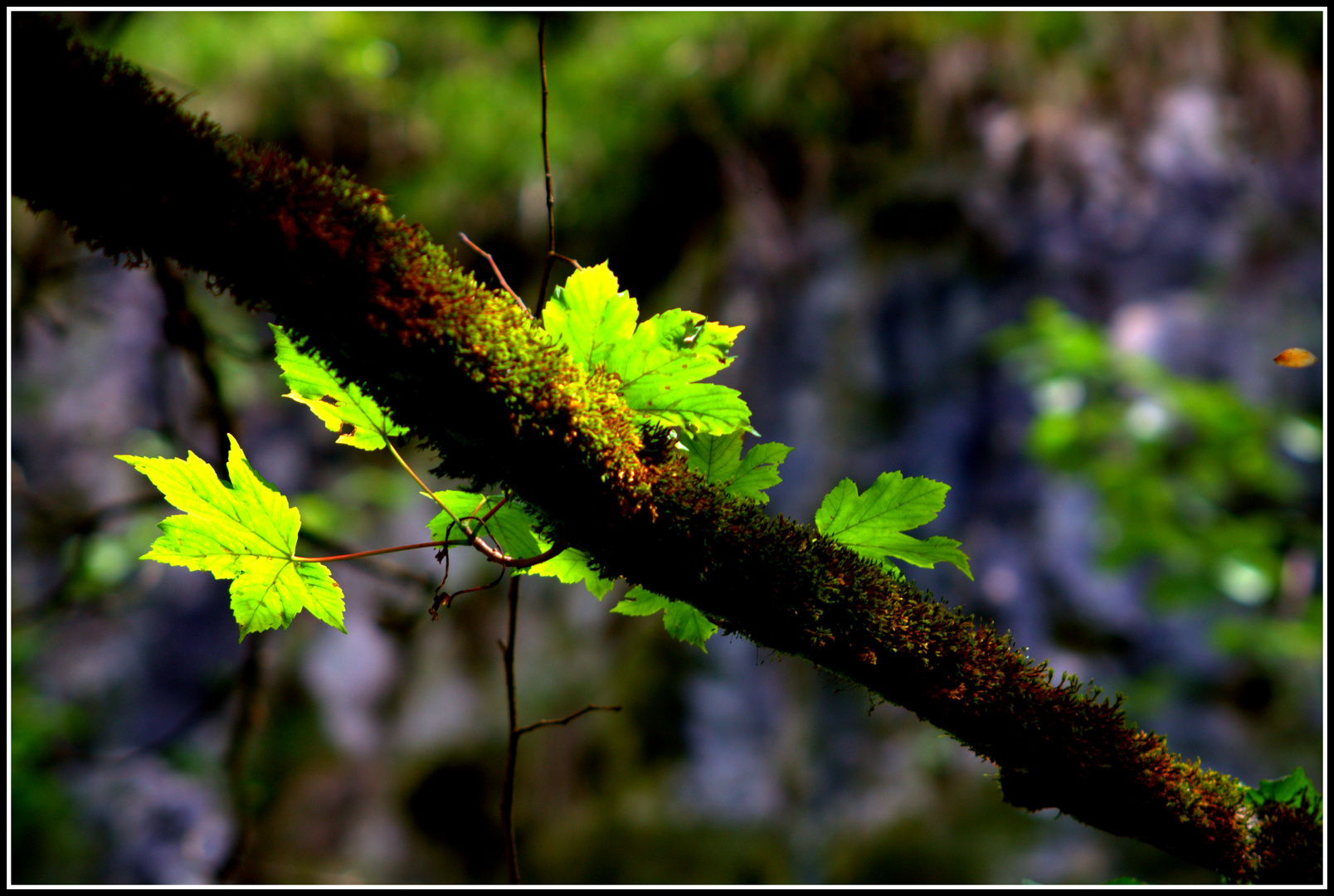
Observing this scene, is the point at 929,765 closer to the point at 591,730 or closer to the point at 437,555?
the point at 591,730

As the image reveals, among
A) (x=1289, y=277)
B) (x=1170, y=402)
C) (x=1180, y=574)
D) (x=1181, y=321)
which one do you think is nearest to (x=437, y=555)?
(x=1180, y=574)

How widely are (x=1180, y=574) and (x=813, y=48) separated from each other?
254cm

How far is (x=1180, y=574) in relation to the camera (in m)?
2.57

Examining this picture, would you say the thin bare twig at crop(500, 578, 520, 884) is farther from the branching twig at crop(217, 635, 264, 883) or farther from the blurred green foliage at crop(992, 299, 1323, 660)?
the blurred green foliage at crop(992, 299, 1323, 660)

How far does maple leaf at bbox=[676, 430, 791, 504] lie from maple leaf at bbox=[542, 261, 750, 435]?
6 centimetres

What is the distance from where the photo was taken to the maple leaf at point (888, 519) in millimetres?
627

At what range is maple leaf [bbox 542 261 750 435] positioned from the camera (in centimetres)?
57

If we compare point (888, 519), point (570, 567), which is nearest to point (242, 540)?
point (570, 567)

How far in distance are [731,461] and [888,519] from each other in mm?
139

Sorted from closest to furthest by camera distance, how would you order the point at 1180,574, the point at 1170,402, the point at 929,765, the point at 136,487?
the point at 1180,574 → the point at 1170,402 → the point at 929,765 → the point at 136,487

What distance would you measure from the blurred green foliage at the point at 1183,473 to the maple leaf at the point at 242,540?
2.39m

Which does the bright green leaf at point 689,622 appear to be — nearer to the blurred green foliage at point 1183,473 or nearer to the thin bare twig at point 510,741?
the thin bare twig at point 510,741

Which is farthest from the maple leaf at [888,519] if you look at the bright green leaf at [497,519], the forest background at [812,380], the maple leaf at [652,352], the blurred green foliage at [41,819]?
the blurred green foliage at [41,819]

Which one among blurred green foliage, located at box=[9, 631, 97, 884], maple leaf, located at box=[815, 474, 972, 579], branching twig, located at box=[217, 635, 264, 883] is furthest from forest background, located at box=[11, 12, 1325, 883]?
maple leaf, located at box=[815, 474, 972, 579]
